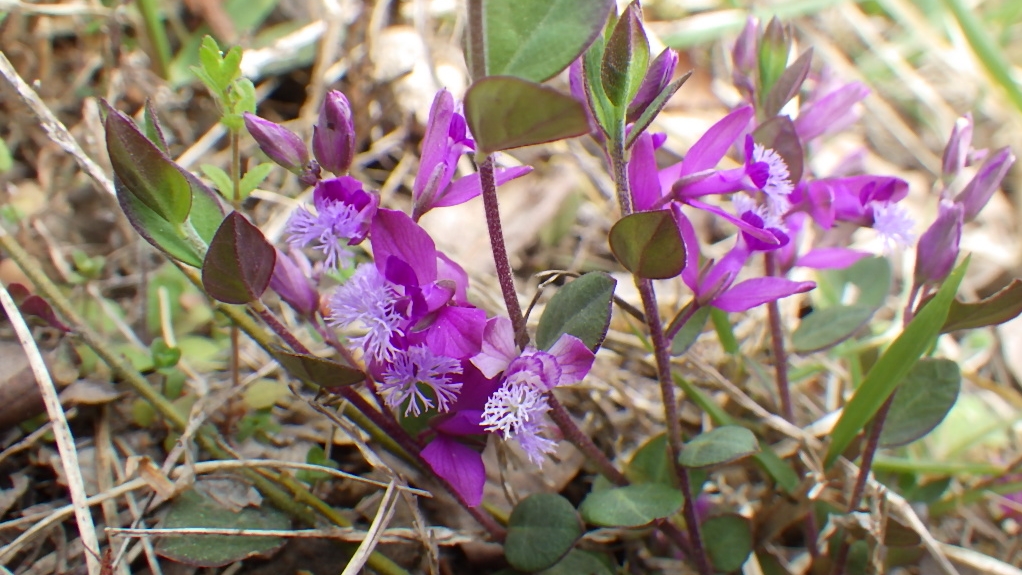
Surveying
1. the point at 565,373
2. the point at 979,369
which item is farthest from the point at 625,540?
the point at 979,369

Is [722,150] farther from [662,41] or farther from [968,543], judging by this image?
[662,41]

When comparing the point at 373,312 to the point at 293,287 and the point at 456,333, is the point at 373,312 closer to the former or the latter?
the point at 456,333

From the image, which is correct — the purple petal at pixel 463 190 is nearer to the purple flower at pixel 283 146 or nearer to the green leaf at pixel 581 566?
the purple flower at pixel 283 146

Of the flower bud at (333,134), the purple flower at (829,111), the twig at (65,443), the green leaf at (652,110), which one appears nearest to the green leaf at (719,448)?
the green leaf at (652,110)

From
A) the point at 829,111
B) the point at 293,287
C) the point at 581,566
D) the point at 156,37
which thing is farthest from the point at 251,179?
the point at 156,37

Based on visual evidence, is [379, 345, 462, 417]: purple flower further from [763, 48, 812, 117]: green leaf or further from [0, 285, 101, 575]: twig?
[763, 48, 812, 117]: green leaf

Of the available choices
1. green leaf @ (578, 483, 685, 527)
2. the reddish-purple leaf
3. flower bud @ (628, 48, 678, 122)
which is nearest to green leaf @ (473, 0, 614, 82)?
flower bud @ (628, 48, 678, 122)
